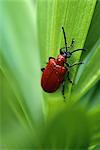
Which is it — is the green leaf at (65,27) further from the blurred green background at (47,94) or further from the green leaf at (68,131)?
the green leaf at (68,131)

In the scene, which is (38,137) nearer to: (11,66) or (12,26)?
(11,66)

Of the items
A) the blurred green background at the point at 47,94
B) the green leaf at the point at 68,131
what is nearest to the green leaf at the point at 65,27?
the blurred green background at the point at 47,94

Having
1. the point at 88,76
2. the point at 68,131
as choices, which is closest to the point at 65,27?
the point at 88,76

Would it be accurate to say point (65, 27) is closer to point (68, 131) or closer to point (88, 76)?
point (88, 76)

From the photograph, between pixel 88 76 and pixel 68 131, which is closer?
pixel 68 131

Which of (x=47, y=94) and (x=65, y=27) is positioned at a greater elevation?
(x=65, y=27)

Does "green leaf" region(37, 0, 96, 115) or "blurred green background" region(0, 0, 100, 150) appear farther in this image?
"green leaf" region(37, 0, 96, 115)

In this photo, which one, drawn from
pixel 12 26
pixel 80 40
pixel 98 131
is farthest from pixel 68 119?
pixel 12 26

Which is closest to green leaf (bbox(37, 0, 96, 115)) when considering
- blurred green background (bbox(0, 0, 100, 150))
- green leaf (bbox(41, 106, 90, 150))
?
blurred green background (bbox(0, 0, 100, 150))

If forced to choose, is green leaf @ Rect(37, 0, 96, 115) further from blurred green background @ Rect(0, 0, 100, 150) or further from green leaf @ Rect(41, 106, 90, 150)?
green leaf @ Rect(41, 106, 90, 150)
